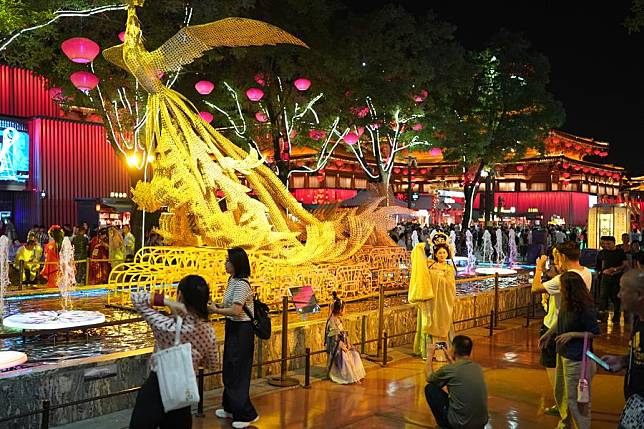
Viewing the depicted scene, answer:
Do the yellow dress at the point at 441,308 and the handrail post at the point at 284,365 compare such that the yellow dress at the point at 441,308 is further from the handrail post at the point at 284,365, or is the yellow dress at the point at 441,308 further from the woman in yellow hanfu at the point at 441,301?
the handrail post at the point at 284,365

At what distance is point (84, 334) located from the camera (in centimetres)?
759

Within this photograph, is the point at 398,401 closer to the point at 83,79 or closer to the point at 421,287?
the point at 421,287

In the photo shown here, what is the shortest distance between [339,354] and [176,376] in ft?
12.4

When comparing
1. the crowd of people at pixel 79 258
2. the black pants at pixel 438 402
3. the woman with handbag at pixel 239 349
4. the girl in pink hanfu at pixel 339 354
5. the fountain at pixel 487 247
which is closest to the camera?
the black pants at pixel 438 402

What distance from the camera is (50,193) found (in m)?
24.5

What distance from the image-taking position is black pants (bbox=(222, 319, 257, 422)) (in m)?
5.61

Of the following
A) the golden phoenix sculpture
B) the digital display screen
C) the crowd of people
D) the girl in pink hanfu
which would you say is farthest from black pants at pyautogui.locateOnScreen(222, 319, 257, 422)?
the digital display screen

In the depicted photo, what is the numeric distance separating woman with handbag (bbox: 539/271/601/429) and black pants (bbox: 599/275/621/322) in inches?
246

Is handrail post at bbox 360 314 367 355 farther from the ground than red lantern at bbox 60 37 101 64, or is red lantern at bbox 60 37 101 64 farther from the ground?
red lantern at bbox 60 37 101 64

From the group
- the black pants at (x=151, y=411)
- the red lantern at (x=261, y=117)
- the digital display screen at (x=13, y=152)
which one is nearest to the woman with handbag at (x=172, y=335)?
the black pants at (x=151, y=411)

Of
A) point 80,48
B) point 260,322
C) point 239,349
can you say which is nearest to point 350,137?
point 80,48

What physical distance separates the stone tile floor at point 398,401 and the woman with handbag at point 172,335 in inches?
78.5

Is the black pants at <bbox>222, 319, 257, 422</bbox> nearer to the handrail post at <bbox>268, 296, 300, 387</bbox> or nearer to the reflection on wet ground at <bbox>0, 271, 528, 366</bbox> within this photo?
the reflection on wet ground at <bbox>0, 271, 528, 366</bbox>

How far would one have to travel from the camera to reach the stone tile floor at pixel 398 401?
5.92m
